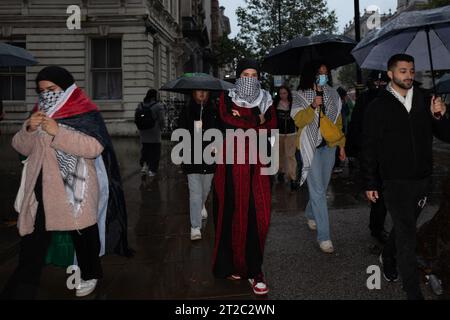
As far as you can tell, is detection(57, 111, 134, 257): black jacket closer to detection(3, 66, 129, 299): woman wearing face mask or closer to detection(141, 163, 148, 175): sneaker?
detection(3, 66, 129, 299): woman wearing face mask

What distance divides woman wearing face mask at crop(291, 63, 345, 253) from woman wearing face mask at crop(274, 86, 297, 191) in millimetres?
3714

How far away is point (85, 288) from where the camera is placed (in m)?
3.84

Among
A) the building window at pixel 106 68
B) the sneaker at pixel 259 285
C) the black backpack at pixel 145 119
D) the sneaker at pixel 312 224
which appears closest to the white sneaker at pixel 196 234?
the sneaker at pixel 312 224

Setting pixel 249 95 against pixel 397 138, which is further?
pixel 249 95

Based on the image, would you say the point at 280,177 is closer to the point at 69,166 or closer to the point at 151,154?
the point at 151,154

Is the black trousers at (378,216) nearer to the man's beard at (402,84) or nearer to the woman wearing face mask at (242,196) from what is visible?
the woman wearing face mask at (242,196)

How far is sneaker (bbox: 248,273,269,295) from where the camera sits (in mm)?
3764

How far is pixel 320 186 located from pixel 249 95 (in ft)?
4.96

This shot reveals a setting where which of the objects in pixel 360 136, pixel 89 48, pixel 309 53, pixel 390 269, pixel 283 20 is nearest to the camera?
pixel 390 269

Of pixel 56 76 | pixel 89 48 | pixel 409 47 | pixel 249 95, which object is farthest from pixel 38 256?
pixel 89 48

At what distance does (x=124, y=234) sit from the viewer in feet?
13.3
